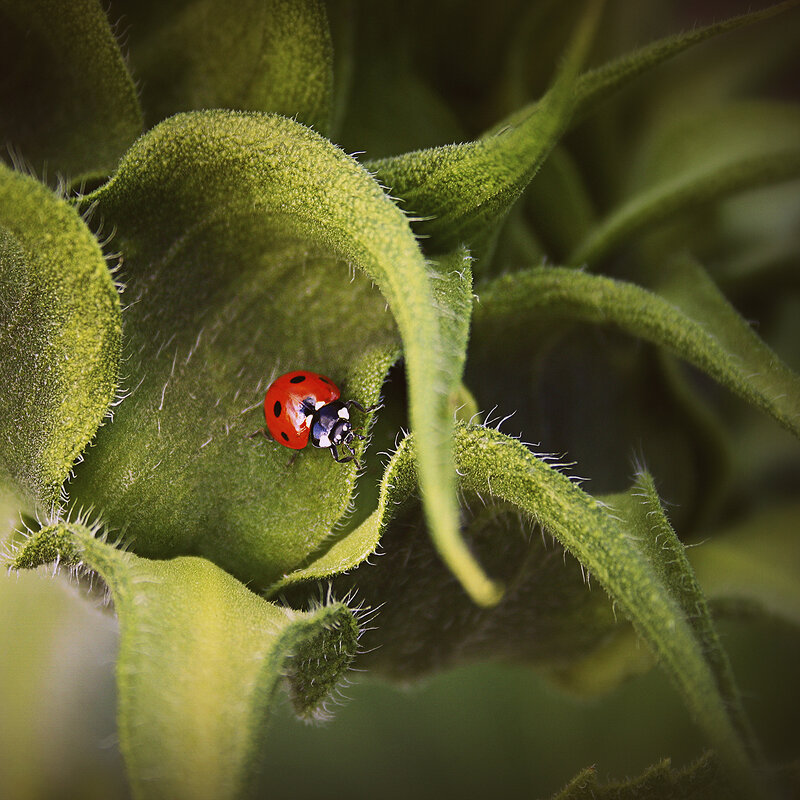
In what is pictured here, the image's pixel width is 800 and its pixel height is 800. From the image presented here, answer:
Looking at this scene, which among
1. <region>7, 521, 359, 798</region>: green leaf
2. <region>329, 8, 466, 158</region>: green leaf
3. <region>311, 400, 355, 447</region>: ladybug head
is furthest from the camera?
<region>329, 8, 466, 158</region>: green leaf

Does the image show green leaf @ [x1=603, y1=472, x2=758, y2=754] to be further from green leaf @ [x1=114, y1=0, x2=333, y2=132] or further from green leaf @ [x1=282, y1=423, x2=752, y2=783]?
green leaf @ [x1=114, y1=0, x2=333, y2=132]

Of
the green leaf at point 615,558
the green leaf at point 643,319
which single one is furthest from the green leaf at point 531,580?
the green leaf at point 643,319

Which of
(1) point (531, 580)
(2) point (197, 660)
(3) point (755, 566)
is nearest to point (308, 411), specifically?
(2) point (197, 660)

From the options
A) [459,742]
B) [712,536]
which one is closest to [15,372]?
[712,536]

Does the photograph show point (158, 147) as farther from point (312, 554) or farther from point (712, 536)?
point (712, 536)

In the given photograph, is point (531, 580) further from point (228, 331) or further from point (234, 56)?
point (234, 56)

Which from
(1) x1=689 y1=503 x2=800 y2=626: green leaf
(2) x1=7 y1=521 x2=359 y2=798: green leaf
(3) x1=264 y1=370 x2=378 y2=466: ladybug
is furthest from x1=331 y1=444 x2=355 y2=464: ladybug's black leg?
(1) x1=689 y1=503 x2=800 y2=626: green leaf
